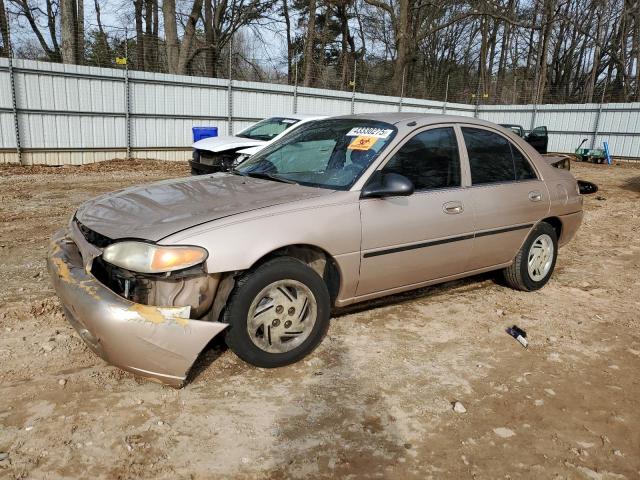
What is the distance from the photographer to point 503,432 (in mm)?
2660

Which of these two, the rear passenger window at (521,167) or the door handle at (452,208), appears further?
the rear passenger window at (521,167)

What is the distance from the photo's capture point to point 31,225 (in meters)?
6.57

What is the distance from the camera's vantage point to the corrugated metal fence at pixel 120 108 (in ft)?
41.8

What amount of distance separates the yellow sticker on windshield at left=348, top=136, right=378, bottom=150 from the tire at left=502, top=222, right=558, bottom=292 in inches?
74.2

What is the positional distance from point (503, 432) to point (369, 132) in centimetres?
222

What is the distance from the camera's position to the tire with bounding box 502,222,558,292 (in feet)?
15.2

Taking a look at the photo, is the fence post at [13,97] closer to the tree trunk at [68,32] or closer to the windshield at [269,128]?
the tree trunk at [68,32]

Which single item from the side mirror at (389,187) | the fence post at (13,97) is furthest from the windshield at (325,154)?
the fence post at (13,97)

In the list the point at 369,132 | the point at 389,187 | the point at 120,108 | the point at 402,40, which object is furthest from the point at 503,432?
the point at 402,40

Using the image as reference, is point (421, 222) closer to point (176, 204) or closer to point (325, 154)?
point (325, 154)

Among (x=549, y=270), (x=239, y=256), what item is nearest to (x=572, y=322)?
(x=549, y=270)

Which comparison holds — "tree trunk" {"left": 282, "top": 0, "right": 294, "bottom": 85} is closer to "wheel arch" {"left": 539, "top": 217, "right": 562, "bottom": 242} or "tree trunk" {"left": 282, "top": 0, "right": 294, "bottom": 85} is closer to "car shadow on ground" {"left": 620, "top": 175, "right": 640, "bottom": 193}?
"car shadow on ground" {"left": 620, "top": 175, "right": 640, "bottom": 193}

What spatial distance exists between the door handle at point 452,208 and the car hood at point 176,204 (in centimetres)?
99

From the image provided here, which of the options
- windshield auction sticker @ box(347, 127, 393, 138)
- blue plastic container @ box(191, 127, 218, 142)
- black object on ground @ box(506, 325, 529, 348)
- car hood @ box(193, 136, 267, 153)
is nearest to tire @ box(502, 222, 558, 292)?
black object on ground @ box(506, 325, 529, 348)
